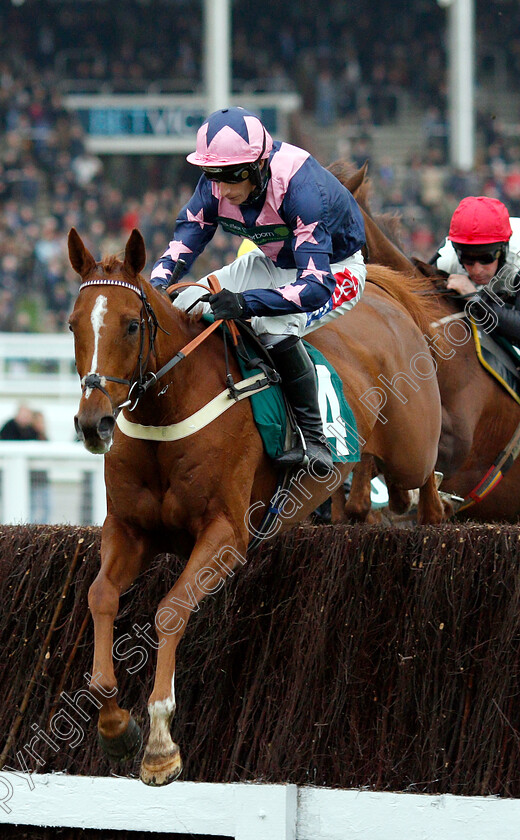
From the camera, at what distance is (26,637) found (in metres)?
4.49

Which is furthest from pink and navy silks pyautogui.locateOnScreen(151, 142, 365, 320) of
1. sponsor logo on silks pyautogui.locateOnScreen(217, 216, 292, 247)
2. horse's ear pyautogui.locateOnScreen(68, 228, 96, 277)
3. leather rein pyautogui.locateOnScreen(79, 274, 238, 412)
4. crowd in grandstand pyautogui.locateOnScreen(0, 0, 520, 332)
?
crowd in grandstand pyautogui.locateOnScreen(0, 0, 520, 332)

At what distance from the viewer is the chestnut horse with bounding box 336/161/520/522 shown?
237 inches

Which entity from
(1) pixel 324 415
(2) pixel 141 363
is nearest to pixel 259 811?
(1) pixel 324 415

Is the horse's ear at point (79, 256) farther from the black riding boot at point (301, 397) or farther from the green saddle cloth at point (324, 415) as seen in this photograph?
the black riding boot at point (301, 397)

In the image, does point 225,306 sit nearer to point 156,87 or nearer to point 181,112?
point 181,112

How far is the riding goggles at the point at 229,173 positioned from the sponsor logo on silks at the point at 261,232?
0.29 meters

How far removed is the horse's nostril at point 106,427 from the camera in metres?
3.43

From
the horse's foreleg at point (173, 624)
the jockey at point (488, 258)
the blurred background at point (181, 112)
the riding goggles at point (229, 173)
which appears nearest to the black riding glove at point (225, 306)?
the riding goggles at point (229, 173)

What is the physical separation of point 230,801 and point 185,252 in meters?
2.04

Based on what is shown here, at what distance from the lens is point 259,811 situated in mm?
3996

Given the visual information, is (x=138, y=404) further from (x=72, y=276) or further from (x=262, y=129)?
(x=72, y=276)

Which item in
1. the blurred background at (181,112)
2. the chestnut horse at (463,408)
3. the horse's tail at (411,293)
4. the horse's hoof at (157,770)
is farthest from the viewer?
the blurred background at (181,112)

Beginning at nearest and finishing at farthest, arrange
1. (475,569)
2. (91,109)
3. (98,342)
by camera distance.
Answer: (98,342) < (475,569) < (91,109)

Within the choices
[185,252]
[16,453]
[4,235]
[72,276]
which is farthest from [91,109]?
[185,252]
